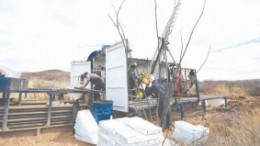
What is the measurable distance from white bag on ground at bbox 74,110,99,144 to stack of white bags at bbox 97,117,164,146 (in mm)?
1297

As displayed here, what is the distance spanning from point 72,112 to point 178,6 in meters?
4.68

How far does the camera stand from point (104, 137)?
3.52m

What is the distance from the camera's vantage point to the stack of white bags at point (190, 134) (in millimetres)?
4383

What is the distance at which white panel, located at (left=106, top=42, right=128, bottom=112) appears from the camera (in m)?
6.47

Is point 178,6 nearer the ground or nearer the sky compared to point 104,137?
nearer the sky

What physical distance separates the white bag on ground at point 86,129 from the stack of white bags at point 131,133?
1297 millimetres

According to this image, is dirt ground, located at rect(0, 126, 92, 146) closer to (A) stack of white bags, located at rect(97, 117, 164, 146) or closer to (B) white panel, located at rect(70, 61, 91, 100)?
(A) stack of white bags, located at rect(97, 117, 164, 146)

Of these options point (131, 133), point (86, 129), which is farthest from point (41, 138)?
point (131, 133)

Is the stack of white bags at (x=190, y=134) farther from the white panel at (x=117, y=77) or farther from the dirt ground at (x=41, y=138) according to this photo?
the dirt ground at (x=41, y=138)

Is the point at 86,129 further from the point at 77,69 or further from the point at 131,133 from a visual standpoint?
the point at 77,69

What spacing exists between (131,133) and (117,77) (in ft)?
12.7

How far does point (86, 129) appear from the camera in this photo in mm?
4852

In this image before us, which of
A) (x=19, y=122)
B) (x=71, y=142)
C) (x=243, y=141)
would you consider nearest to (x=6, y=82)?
(x=19, y=122)

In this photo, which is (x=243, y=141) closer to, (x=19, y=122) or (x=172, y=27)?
(x=172, y=27)
